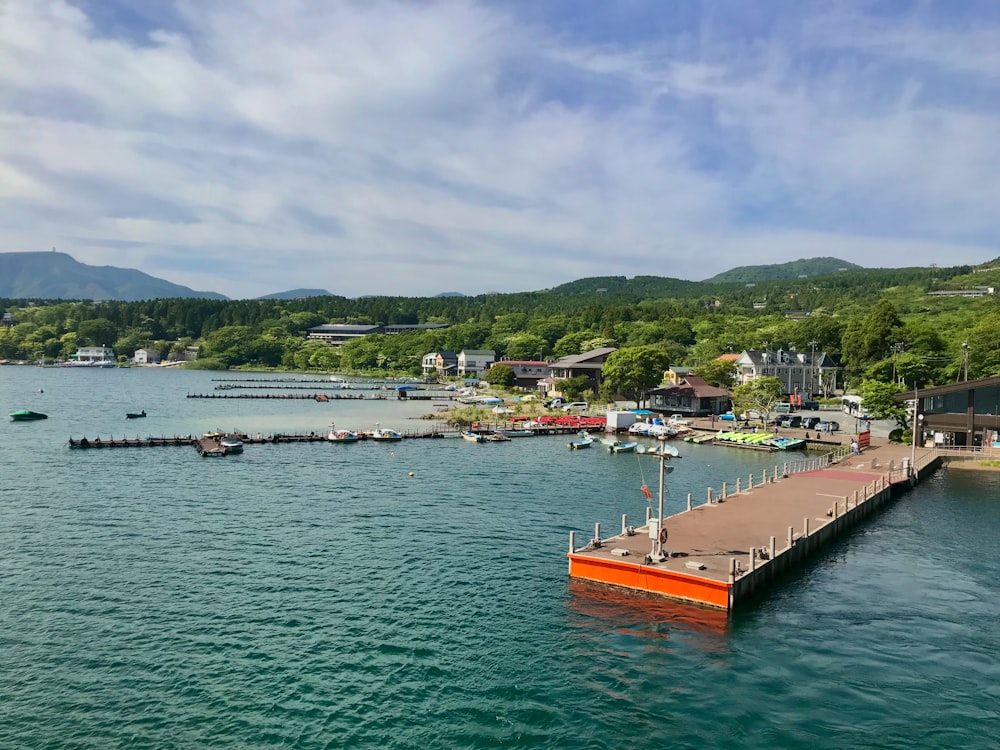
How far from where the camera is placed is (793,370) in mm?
111312

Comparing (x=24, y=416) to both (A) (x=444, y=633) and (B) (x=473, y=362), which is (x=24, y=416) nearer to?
(A) (x=444, y=633)

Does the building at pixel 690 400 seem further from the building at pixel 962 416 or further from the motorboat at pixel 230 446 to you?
the motorboat at pixel 230 446

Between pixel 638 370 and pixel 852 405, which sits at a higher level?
pixel 638 370

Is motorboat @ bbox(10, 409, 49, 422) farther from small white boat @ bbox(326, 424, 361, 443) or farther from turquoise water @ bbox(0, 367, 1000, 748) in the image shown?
turquoise water @ bbox(0, 367, 1000, 748)

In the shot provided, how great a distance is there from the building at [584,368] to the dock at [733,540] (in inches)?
2457

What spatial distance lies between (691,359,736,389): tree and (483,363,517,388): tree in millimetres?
36497

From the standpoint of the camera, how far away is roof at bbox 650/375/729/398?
295ft

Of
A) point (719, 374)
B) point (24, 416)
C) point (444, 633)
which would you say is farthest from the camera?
point (719, 374)

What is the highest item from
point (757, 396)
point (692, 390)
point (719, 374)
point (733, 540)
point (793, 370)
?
point (793, 370)

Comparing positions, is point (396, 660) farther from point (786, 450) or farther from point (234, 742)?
point (786, 450)

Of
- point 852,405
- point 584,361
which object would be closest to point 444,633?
point 852,405

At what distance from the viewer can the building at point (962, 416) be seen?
60.8 metres

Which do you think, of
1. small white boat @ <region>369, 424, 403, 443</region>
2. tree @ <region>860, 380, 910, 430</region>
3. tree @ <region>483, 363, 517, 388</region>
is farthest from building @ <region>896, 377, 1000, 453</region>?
tree @ <region>483, 363, 517, 388</region>

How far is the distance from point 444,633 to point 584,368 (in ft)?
294
